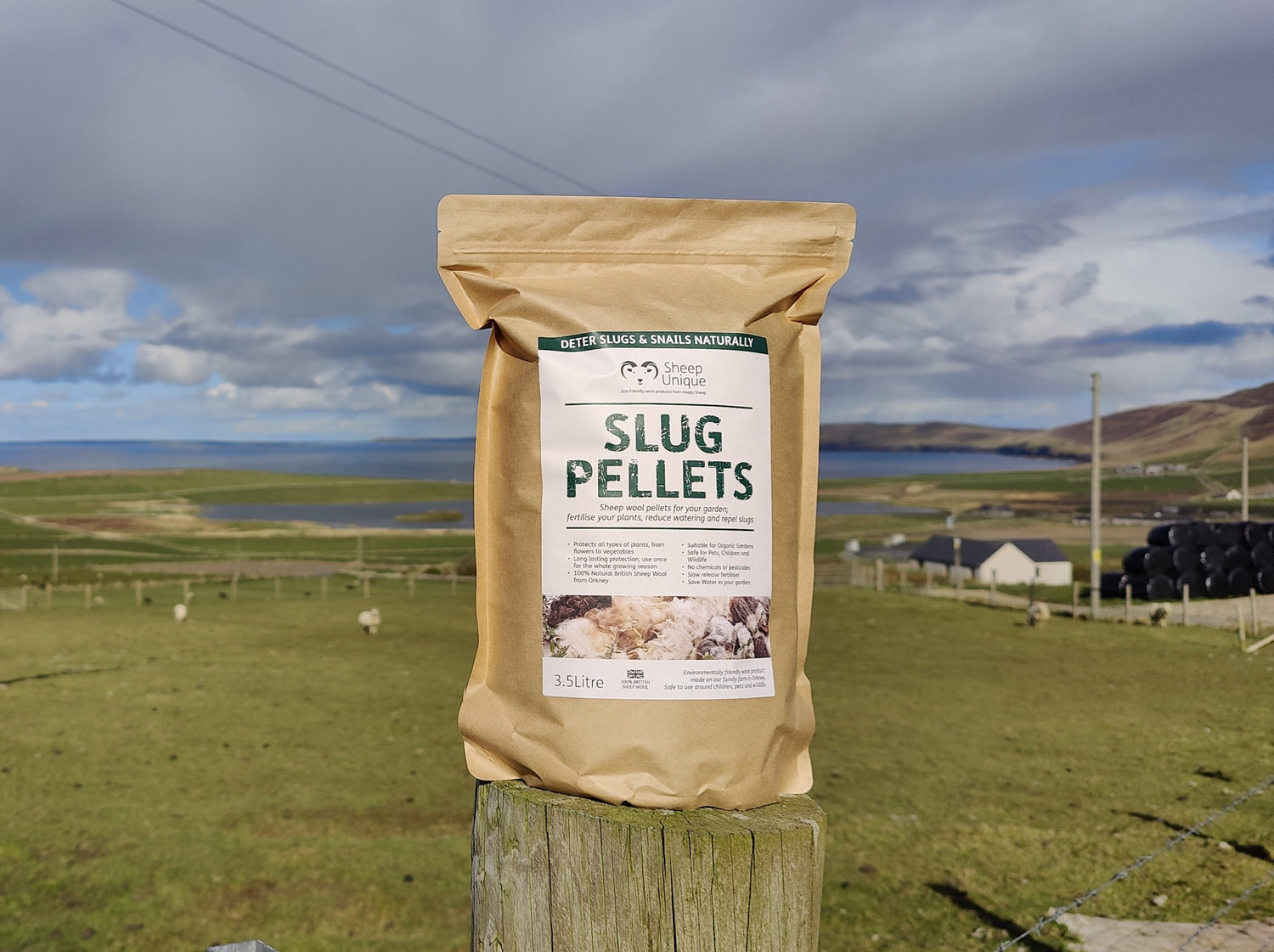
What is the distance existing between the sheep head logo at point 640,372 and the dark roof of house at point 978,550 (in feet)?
138

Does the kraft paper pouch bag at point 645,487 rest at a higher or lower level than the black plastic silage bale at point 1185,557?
higher

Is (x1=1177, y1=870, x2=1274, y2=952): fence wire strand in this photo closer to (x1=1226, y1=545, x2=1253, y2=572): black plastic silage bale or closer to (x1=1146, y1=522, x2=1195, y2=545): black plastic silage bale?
(x1=1146, y1=522, x2=1195, y2=545): black plastic silage bale

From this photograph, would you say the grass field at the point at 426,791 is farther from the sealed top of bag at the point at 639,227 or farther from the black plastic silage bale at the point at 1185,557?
the black plastic silage bale at the point at 1185,557

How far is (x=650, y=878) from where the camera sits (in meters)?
1.41

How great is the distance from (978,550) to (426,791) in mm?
37709

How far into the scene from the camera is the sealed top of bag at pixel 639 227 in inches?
64.1

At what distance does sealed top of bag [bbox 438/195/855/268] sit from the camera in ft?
5.34

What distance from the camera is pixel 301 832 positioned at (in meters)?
7.31

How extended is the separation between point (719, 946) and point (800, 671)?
0.51 m

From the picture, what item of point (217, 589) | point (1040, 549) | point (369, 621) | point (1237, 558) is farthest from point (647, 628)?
point (1040, 549)

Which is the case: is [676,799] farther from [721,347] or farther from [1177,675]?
[1177,675]

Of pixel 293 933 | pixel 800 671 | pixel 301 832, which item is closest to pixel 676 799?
pixel 800 671

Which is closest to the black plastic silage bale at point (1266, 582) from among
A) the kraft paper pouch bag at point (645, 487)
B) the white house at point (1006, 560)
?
the white house at point (1006, 560)

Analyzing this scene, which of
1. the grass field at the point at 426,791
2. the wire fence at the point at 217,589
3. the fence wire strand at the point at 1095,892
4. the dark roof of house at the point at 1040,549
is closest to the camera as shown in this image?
the fence wire strand at the point at 1095,892
